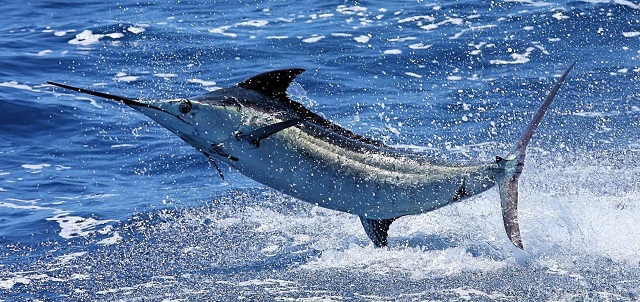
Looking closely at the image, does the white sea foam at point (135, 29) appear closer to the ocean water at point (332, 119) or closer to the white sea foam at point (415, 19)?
the ocean water at point (332, 119)

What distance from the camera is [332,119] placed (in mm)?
11516

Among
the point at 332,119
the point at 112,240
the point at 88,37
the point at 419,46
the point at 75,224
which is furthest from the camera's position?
the point at 88,37

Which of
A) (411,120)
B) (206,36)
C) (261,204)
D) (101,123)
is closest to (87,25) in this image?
(206,36)

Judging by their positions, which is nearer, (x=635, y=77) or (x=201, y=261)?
(x=201, y=261)

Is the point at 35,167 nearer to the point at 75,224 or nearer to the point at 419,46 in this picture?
the point at 75,224

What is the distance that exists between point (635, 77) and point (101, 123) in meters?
7.10

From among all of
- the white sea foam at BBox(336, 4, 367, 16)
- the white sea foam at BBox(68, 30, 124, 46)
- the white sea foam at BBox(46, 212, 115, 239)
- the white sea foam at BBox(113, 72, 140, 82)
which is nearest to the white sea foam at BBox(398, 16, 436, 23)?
the white sea foam at BBox(336, 4, 367, 16)

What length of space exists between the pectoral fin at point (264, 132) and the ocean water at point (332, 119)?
Answer: 1443 mm

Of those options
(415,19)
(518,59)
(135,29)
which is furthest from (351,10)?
(518,59)

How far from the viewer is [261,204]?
8.48m

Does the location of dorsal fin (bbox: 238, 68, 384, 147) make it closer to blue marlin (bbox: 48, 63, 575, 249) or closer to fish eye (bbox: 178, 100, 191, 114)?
blue marlin (bbox: 48, 63, 575, 249)

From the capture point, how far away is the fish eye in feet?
16.1

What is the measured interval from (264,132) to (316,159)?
434 millimetres

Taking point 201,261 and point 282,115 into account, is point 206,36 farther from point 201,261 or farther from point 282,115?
point 282,115
